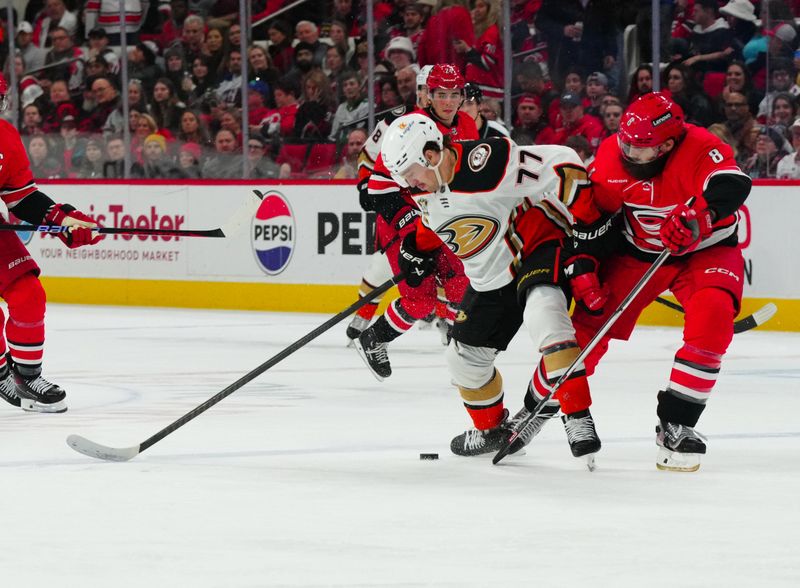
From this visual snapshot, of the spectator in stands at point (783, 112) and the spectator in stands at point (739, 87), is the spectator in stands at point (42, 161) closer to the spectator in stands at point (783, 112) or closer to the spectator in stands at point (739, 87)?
the spectator in stands at point (739, 87)

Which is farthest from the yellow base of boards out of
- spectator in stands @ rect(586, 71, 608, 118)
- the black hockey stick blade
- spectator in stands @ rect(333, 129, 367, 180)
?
the black hockey stick blade

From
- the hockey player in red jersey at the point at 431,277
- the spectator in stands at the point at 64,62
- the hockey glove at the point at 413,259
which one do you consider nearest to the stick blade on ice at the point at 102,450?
the hockey glove at the point at 413,259

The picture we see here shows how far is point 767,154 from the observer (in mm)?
7973

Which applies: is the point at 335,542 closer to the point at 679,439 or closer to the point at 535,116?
the point at 679,439

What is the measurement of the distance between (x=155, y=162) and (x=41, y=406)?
5151 millimetres

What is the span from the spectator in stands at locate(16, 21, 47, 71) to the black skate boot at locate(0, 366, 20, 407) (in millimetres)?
5956

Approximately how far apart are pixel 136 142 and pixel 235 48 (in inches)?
40.3

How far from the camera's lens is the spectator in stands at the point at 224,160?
9.80m

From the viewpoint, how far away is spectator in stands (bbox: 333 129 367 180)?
9.24m

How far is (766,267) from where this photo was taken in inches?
312

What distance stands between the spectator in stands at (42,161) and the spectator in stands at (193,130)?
3.55 ft

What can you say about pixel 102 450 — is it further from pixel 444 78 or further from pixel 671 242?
pixel 444 78

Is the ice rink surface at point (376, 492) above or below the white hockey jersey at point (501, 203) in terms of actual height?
below

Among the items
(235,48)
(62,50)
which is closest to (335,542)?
(235,48)
